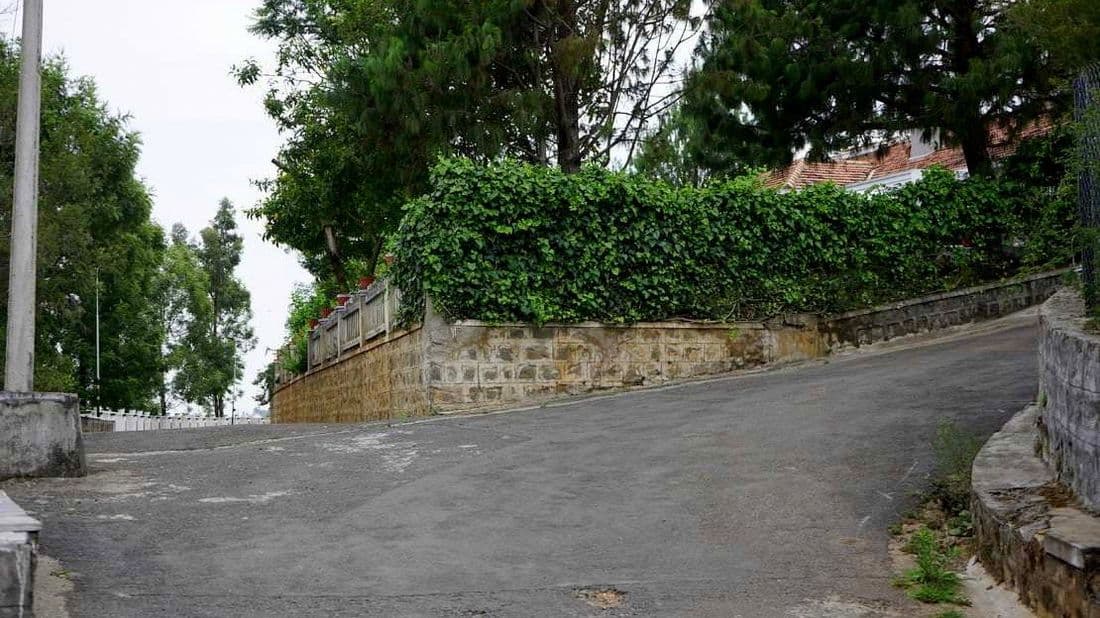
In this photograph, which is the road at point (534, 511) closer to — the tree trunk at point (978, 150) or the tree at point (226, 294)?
the tree trunk at point (978, 150)

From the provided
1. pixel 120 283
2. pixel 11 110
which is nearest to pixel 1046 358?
pixel 11 110

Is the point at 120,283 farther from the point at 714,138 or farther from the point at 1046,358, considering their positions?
the point at 1046,358

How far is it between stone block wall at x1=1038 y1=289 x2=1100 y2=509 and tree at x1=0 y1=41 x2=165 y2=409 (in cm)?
2977

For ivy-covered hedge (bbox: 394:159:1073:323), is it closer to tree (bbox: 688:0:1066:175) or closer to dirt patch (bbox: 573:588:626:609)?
tree (bbox: 688:0:1066:175)

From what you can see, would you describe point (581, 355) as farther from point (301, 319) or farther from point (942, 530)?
point (301, 319)

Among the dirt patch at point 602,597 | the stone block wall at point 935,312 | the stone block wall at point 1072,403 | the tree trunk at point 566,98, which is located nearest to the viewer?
the stone block wall at point 1072,403

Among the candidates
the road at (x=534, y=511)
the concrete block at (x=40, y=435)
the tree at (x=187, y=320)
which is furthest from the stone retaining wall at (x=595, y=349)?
the tree at (x=187, y=320)

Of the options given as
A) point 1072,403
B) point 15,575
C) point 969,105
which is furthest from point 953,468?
point 969,105

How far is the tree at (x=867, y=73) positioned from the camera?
68.9 feet

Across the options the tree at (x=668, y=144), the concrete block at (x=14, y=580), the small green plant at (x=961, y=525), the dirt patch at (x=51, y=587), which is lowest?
the small green plant at (x=961, y=525)

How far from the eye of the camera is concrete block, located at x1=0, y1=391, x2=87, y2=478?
10.0 m

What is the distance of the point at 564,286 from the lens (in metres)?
18.4

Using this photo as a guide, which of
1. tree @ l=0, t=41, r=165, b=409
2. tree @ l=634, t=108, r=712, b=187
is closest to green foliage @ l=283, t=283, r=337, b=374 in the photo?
tree @ l=0, t=41, r=165, b=409

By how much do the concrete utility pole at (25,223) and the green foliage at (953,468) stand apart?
8.03m
